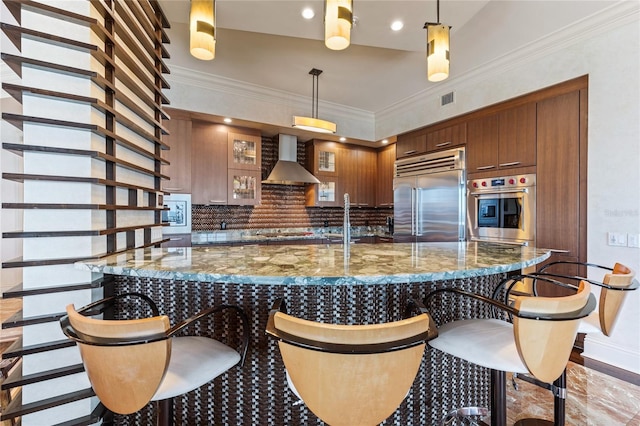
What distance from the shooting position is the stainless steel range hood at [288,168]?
4.55 metres

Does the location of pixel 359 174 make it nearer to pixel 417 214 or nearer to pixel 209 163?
pixel 417 214

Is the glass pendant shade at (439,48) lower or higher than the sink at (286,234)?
higher

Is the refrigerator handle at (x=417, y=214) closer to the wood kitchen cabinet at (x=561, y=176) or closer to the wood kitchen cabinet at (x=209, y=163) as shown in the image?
the wood kitchen cabinet at (x=561, y=176)

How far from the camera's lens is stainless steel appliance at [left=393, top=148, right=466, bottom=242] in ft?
13.1

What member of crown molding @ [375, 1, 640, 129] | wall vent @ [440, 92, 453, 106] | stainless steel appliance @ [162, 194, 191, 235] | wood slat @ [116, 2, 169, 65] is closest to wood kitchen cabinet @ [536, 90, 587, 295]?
crown molding @ [375, 1, 640, 129]

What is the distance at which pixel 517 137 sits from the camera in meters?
3.39

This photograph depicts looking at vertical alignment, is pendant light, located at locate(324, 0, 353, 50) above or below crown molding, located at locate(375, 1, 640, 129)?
below

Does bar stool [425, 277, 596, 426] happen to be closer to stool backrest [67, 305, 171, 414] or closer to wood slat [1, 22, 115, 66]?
stool backrest [67, 305, 171, 414]

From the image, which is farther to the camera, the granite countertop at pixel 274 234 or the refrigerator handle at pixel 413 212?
the refrigerator handle at pixel 413 212

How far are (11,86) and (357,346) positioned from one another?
1.61 meters

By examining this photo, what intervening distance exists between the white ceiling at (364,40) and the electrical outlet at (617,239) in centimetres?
184

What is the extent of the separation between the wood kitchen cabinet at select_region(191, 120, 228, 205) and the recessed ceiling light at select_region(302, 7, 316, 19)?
7.61 ft

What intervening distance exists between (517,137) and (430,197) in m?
1.28

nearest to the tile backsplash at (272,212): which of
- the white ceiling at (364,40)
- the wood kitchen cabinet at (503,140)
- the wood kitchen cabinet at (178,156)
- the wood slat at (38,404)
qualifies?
the wood kitchen cabinet at (178,156)
